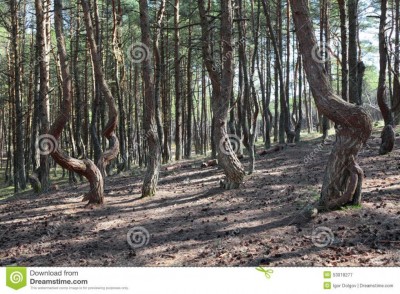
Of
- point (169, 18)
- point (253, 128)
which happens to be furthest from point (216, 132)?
point (169, 18)

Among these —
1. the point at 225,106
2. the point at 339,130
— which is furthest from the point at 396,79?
the point at 339,130

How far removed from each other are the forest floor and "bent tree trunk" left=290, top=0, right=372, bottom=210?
34 centimetres

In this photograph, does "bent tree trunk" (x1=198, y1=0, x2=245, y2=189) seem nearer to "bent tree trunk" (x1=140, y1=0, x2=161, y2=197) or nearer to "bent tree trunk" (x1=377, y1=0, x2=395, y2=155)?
"bent tree trunk" (x1=140, y1=0, x2=161, y2=197)

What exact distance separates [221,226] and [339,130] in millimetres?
2885

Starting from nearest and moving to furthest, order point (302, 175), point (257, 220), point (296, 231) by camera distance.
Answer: point (296, 231) → point (257, 220) → point (302, 175)

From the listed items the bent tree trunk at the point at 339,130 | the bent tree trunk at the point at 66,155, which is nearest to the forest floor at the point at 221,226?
the bent tree trunk at the point at 339,130

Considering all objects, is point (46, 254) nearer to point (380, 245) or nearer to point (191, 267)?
point (191, 267)

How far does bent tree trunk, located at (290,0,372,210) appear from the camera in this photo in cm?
662

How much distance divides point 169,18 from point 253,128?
13962 mm

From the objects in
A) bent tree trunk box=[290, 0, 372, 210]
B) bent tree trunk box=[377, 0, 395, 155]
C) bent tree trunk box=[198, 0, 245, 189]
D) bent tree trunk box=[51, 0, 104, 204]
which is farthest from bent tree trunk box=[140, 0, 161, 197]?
bent tree trunk box=[377, 0, 395, 155]

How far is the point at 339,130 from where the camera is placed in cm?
687

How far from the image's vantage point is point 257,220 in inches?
287

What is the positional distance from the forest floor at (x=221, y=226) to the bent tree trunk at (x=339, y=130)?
1.10ft

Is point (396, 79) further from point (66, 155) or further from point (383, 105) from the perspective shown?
point (66, 155)
